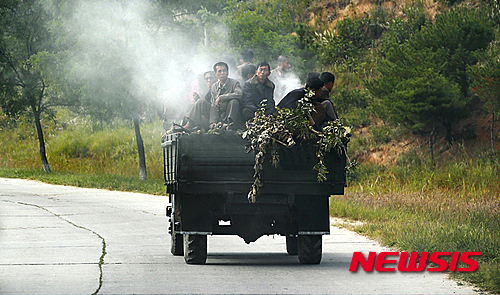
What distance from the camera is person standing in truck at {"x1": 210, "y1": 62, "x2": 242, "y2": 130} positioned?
33.4 ft

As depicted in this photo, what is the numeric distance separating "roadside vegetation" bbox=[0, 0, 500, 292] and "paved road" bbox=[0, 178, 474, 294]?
13.1 feet

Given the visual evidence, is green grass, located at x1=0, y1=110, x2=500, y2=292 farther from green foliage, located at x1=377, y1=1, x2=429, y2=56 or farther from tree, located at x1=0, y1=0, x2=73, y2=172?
green foliage, located at x1=377, y1=1, x2=429, y2=56

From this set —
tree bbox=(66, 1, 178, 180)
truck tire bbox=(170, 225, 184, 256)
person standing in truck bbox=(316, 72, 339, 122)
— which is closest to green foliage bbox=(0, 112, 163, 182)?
tree bbox=(66, 1, 178, 180)

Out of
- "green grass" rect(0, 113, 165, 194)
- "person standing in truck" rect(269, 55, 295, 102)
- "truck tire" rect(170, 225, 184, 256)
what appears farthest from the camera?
"green grass" rect(0, 113, 165, 194)

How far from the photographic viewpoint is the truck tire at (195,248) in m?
9.18

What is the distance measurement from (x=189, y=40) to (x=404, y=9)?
34.7 ft

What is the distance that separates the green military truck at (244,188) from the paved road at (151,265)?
0.50m

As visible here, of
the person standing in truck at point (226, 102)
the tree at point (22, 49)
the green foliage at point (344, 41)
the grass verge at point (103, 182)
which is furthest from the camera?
the green foliage at point (344, 41)

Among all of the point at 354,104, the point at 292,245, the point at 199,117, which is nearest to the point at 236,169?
the point at 199,117

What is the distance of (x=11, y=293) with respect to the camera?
733cm

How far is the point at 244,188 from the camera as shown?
8648 mm

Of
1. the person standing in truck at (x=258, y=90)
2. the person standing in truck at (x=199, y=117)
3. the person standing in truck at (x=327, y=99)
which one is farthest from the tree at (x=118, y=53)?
the person standing in truck at (x=327, y=99)

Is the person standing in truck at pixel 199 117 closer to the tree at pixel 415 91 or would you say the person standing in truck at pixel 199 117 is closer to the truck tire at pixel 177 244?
the truck tire at pixel 177 244

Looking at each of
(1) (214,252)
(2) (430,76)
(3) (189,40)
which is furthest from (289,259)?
(3) (189,40)
